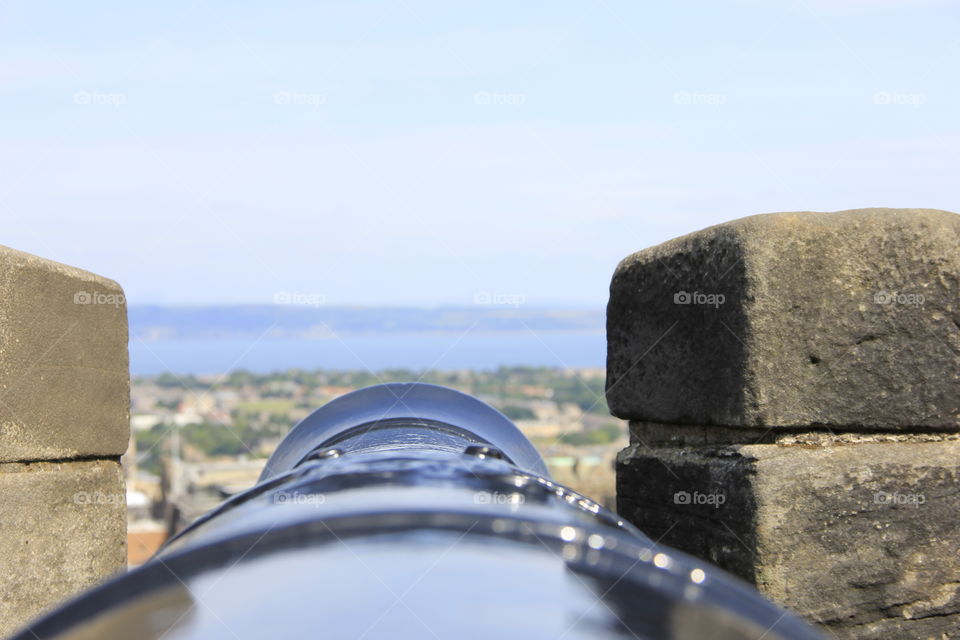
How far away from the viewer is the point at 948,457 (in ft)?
8.74

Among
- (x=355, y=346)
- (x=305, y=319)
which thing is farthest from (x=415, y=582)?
(x=355, y=346)

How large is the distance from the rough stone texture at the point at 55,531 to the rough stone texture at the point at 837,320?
Answer: 6.18 feet

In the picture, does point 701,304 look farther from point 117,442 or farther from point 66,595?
point 66,595

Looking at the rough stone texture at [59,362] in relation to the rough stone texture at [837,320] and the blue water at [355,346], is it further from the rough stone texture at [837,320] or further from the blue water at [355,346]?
the blue water at [355,346]

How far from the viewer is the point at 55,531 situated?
2.91 meters

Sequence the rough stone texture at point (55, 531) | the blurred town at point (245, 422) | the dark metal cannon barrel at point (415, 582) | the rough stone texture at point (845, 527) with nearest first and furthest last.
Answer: the dark metal cannon barrel at point (415, 582) < the rough stone texture at point (845, 527) < the rough stone texture at point (55, 531) < the blurred town at point (245, 422)

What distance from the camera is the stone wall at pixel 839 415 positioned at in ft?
8.39

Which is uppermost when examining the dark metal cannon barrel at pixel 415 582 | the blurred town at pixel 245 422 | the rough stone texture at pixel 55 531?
the dark metal cannon barrel at pixel 415 582

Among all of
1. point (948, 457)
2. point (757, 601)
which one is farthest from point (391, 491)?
point (948, 457)

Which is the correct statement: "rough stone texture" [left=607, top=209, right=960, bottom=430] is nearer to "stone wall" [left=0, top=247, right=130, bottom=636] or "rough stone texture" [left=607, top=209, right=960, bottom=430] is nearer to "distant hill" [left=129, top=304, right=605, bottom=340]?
"stone wall" [left=0, top=247, right=130, bottom=636]

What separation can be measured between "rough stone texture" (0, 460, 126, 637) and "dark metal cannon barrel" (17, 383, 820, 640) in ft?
6.39

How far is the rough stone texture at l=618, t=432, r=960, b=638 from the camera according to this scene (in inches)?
99.5

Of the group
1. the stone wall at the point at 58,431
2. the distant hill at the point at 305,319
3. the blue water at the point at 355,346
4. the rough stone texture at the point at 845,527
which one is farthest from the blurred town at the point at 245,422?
the blue water at the point at 355,346

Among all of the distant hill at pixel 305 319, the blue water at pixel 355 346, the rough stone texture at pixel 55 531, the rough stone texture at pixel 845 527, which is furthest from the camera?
the blue water at pixel 355 346
